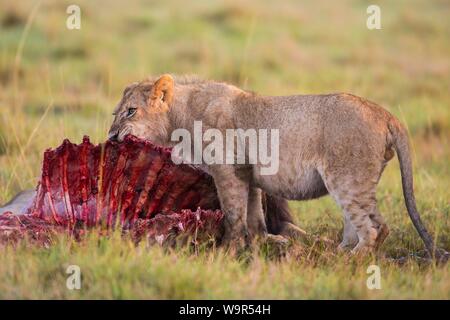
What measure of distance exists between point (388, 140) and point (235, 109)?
1.13 metres

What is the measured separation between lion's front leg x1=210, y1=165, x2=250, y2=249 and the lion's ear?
2.12ft

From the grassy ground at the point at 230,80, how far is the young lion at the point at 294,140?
0.37 m


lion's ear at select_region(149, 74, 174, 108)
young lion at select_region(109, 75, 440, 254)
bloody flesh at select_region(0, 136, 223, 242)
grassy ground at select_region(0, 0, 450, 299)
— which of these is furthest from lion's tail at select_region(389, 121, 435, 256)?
lion's ear at select_region(149, 74, 174, 108)

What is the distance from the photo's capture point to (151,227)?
5.46 m

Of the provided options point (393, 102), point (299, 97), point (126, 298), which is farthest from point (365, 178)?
point (393, 102)

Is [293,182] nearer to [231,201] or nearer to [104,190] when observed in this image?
[231,201]

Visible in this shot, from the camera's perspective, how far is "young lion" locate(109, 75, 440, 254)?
5762mm

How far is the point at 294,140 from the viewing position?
19.6 ft

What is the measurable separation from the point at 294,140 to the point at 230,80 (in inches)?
260

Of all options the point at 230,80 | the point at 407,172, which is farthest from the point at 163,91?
the point at 230,80

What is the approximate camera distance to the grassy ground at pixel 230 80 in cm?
491

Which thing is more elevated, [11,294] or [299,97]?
[299,97]

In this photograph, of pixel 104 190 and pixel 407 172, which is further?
pixel 407 172

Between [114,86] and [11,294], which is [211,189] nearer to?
[11,294]
